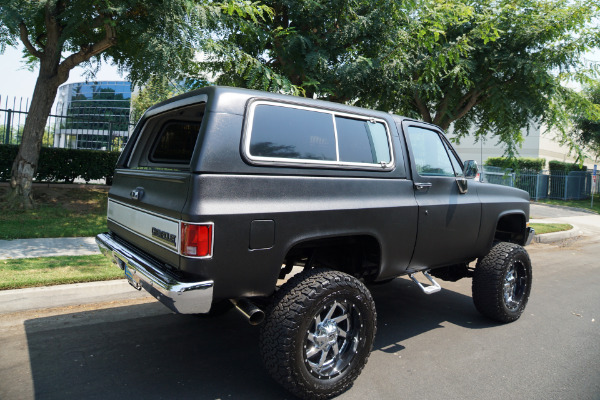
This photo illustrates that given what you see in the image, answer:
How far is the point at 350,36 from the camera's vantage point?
803 cm

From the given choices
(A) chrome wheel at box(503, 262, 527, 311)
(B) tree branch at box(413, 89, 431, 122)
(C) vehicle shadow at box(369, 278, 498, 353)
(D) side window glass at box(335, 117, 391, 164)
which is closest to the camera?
(D) side window glass at box(335, 117, 391, 164)

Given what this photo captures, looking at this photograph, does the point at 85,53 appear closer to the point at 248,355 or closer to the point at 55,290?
the point at 55,290

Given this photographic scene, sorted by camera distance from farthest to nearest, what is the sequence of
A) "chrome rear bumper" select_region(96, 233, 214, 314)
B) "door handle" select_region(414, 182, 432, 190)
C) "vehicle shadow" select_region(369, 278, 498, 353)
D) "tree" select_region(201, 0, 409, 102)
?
"tree" select_region(201, 0, 409, 102), "vehicle shadow" select_region(369, 278, 498, 353), "door handle" select_region(414, 182, 432, 190), "chrome rear bumper" select_region(96, 233, 214, 314)

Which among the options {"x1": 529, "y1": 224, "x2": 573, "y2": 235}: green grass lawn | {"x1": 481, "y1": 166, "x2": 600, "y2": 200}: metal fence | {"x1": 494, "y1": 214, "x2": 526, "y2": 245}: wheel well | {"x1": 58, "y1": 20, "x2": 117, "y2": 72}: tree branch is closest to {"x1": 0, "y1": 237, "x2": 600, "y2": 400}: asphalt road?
{"x1": 494, "y1": 214, "x2": 526, "y2": 245}: wheel well

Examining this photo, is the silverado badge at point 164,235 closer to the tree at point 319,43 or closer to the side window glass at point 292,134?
the side window glass at point 292,134

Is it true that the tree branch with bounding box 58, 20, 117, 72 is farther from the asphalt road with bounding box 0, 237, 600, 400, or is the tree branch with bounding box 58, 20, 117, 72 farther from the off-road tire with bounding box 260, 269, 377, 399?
the off-road tire with bounding box 260, 269, 377, 399

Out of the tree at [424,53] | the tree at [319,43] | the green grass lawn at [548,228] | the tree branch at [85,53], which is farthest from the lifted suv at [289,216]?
the green grass lawn at [548,228]

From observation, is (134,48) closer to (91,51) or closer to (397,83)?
(91,51)

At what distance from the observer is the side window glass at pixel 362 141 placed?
11.0 feet

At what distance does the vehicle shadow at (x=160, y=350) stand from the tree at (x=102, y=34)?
412 centimetres

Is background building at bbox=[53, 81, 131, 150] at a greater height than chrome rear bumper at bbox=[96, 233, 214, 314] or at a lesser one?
greater

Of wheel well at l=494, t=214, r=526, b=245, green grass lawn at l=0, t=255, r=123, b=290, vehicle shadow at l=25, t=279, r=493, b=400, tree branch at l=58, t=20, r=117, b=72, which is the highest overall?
tree branch at l=58, t=20, r=117, b=72

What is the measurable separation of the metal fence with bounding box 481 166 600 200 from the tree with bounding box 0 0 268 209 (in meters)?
18.9

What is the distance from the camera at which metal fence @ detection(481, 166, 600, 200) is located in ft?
74.5
